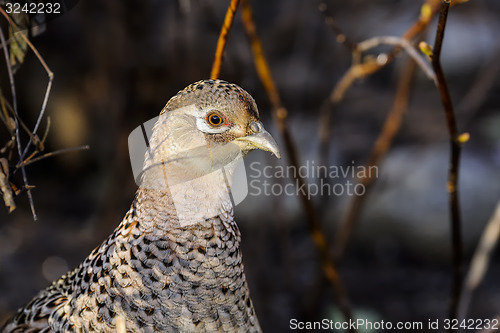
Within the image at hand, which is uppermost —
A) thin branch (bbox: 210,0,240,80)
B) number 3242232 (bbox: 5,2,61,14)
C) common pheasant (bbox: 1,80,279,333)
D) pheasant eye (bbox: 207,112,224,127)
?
number 3242232 (bbox: 5,2,61,14)

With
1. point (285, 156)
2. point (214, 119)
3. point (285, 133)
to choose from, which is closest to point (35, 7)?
point (214, 119)

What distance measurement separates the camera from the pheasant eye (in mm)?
1793

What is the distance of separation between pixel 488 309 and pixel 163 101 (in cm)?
287

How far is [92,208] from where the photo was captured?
5.58m

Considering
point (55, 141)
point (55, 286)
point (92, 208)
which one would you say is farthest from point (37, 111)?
point (55, 286)

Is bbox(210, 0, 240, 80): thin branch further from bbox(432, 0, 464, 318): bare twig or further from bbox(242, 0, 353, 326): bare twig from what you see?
bbox(432, 0, 464, 318): bare twig

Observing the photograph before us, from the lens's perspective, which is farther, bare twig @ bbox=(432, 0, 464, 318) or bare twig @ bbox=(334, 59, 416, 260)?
bare twig @ bbox=(334, 59, 416, 260)

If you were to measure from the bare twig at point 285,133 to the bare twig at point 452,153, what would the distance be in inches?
22.4

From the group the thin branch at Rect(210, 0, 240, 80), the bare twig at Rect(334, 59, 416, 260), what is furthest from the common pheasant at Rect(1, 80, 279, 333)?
the bare twig at Rect(334, 59, 416, 260)

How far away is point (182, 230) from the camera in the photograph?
184 cm

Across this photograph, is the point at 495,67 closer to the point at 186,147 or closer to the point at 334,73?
the point at 334,73

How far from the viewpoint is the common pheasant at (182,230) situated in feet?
5.90

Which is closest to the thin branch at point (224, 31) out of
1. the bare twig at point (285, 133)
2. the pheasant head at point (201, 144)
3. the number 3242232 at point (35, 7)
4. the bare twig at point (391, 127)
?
the pheasant head at point (201, 144)

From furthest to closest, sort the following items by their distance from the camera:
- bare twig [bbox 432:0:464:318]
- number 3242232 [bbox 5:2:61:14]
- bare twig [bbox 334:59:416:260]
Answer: bare twig [bbox 334:59:416:260], number 3242232 [bbox 5:2:61:14], bare twig [bbox 432:0:464:318]
